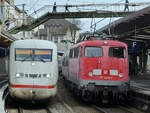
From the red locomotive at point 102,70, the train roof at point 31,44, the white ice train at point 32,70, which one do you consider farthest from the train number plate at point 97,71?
the train roof at point 31,44

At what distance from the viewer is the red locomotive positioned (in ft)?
43.3

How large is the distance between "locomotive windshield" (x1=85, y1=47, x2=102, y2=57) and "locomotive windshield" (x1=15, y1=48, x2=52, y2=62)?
2077mm

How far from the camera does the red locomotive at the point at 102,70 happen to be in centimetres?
1320

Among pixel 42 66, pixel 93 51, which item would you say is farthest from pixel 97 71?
pixel 42 66

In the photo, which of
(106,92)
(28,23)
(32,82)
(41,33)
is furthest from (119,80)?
(41,33)

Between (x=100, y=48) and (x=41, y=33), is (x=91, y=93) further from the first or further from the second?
(x=41, y=33)

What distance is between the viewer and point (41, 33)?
81625mm

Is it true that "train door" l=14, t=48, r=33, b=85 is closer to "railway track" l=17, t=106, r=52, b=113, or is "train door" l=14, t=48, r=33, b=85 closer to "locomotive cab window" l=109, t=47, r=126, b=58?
"railway track" l=17, t=106, r=52, b=113

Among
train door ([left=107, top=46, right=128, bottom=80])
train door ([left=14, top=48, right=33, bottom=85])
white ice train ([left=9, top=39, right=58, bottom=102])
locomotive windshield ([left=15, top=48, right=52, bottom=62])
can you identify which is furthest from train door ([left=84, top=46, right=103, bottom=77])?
train door ([left=14, top=48, right=33, bottom=85])

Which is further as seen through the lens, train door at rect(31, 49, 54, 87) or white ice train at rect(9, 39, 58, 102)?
train door at rect(31, 49, 54, 87)

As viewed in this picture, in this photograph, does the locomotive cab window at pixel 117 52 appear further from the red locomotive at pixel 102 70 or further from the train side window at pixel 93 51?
the train side window at pixel 93 51

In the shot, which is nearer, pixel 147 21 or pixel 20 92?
pixel 20 92

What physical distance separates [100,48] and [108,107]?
113 inches

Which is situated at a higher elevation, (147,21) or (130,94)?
(147,21)
